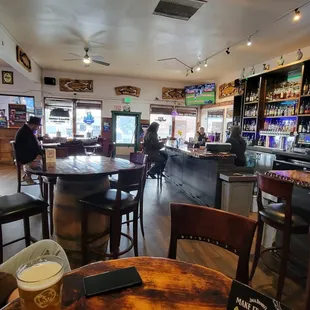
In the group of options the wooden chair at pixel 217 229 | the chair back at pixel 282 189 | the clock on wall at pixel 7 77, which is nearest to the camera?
the wooden chair at pixel 217 229

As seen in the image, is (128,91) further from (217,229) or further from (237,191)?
(217,229)

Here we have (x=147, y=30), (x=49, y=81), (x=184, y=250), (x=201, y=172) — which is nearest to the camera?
(x=184, y=250)

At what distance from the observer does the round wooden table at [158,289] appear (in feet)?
2.28

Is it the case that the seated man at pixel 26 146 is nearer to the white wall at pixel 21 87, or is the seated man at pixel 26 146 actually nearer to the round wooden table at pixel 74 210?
the round wooden table at pixel 74 210

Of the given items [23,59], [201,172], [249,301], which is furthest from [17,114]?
[249,301]

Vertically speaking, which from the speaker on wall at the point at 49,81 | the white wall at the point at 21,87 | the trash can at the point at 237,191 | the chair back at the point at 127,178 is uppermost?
the speaker on wall at the point at 49,81

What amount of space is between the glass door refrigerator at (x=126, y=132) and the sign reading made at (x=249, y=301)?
869 cm

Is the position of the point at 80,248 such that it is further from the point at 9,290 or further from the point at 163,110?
the point at 163,110

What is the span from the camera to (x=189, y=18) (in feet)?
12.3

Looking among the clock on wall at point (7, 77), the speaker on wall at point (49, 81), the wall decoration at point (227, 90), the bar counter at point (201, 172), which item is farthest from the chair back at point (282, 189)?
the clock on wall at point (7, 77)

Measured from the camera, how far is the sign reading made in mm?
559

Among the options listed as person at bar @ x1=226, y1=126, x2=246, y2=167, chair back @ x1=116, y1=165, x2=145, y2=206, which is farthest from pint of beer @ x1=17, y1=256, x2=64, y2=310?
person at bar @ x1=226, y1=126, x2=246, y2=167

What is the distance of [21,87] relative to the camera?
7863 millimetres

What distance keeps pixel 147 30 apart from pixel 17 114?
18.9ft
